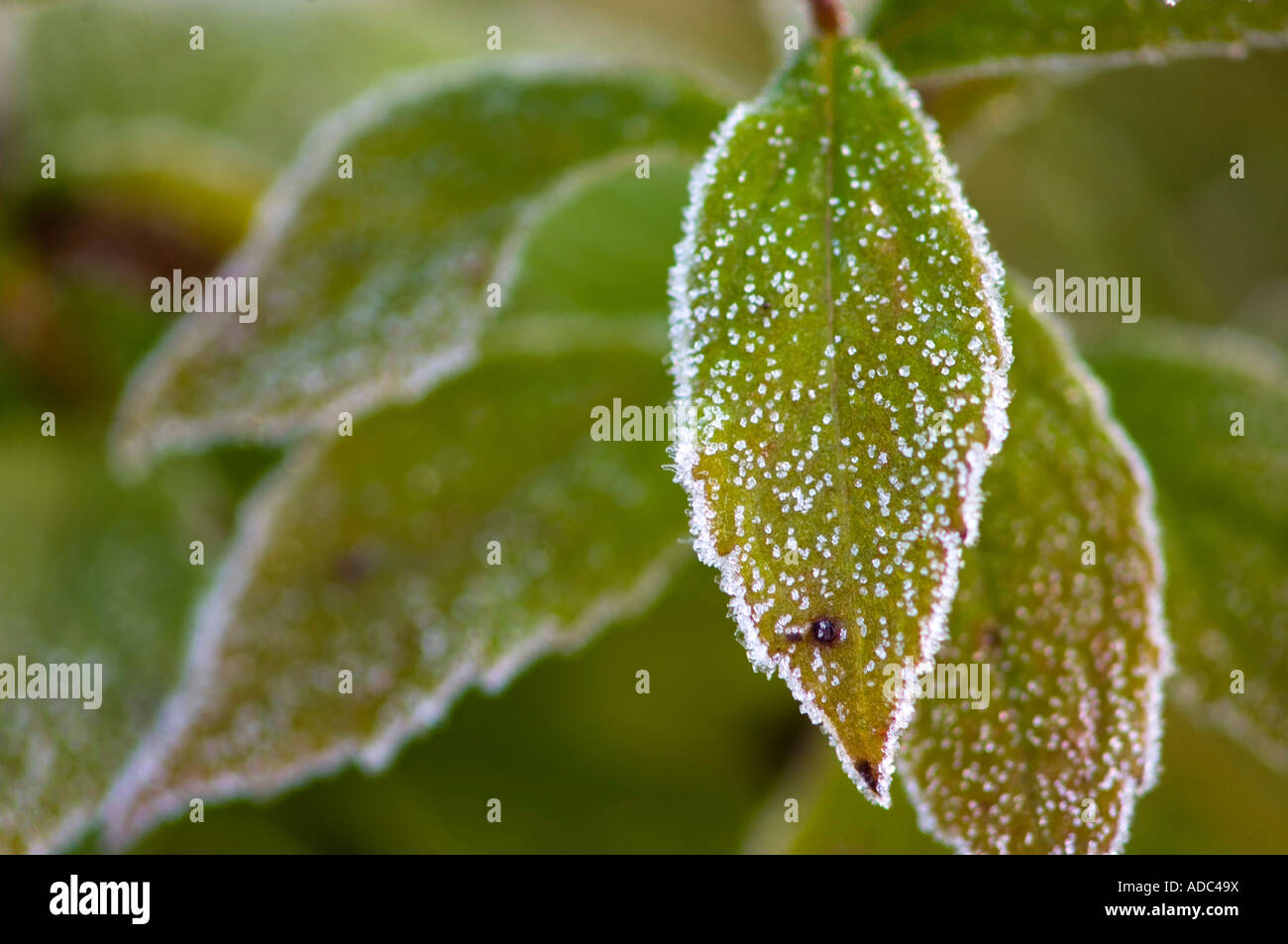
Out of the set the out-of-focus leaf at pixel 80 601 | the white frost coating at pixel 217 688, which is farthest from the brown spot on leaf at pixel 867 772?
the out-of-focus leaf at pixel 80 601

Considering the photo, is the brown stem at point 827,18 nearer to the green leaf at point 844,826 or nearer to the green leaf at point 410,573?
the green leaf at point 410,573

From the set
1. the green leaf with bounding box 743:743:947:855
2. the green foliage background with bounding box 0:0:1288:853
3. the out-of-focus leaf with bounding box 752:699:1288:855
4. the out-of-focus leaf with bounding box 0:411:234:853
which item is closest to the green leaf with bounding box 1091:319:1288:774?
the green foliage background with bounding box 0:0:1288:853

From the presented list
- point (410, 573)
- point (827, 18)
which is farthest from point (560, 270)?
point (827, 18)

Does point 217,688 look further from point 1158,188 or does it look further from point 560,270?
point 1158,188

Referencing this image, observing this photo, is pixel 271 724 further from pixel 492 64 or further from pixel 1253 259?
pixel 1253 259

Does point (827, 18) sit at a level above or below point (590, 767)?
above

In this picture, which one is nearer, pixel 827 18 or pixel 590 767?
pixel 827 18
